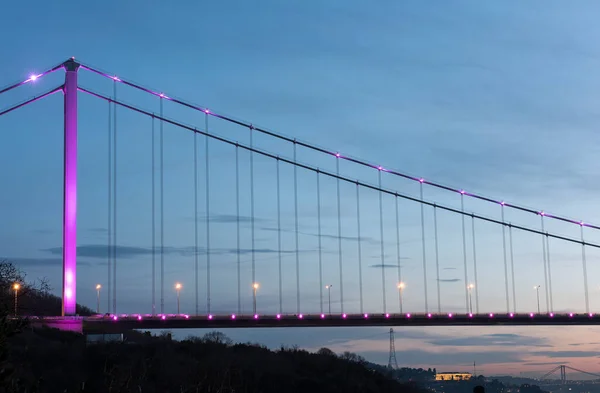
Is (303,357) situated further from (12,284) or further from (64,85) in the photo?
(12,284)

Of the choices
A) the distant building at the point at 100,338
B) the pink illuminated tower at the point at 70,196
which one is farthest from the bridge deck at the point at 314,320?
the pink illuminated tower at the point at 70,196

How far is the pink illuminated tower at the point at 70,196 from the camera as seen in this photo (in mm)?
51344

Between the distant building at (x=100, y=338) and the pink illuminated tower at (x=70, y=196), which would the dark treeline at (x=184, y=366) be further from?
the pink illuminated tower at (x=70, y=196)

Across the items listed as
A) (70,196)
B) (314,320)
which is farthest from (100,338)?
(314,320)

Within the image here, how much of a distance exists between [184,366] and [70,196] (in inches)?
556

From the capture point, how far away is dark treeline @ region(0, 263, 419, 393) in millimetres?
38875

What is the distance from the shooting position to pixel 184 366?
4372cm

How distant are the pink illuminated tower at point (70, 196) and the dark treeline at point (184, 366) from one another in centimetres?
275

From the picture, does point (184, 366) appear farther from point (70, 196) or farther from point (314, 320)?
point (314, 320)

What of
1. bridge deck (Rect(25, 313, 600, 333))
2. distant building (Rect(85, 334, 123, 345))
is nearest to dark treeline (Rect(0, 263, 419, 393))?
distant building (Rect(85, 334, 123, 345))

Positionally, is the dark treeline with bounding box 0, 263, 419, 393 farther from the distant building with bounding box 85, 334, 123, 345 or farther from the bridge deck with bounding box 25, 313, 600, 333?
the bridge deck with bounding box 25, 313, 600, 333

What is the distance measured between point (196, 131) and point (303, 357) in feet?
57.5

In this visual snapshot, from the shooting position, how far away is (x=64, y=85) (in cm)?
5484

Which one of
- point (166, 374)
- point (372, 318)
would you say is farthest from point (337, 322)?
point (166, 374)
